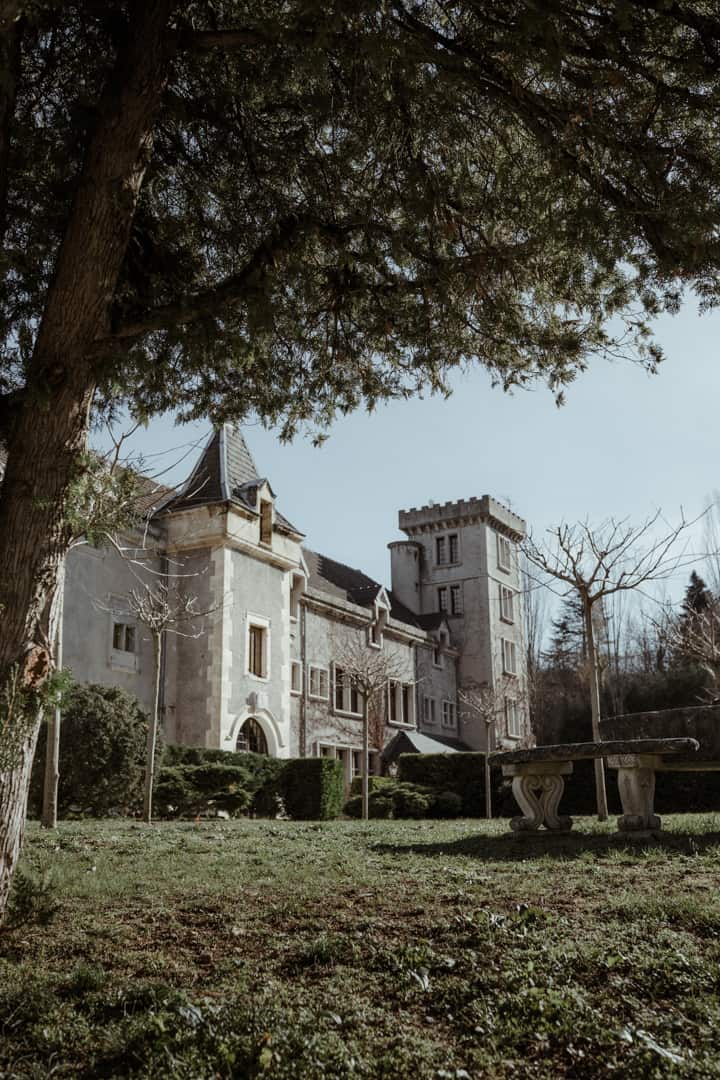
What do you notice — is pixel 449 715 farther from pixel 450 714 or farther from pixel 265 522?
pixel 265 522

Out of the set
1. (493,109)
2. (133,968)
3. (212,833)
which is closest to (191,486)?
(212,833)

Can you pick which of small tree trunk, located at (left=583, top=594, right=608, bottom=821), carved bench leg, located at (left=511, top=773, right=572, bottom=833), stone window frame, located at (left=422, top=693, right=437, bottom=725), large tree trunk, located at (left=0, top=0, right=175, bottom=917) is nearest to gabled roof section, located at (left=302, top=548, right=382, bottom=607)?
stone window frame, located at (left=422, top=693, right=437, bottom=725)

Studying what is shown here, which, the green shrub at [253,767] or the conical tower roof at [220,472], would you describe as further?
the conical tower roof at [220,472]

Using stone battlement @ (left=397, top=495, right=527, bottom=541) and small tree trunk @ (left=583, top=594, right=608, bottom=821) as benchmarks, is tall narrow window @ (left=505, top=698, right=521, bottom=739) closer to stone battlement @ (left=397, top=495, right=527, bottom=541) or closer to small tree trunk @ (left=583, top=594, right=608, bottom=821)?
stone battlement @ (left=397, top=495, right=527, bottom=541)

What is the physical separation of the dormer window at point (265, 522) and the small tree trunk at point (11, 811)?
20.8 m

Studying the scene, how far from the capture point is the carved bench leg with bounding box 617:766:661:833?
376 inches

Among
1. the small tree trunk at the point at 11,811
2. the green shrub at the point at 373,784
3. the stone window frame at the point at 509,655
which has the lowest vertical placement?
the green shrub at the point at 373,784

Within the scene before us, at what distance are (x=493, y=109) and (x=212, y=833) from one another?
9.38m

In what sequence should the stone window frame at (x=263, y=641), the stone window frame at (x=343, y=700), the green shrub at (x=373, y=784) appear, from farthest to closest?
A: 1. the stone window frame at (x=343, y=700)
2. the stone window frame at (x=263, y=641)
3. the green shrub at (x=373, y=784)

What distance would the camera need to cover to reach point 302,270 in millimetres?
6852

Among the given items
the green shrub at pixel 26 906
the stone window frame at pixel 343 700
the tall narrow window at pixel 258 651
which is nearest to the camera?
the green shrub at pixel 26 906

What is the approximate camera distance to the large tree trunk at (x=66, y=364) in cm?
504

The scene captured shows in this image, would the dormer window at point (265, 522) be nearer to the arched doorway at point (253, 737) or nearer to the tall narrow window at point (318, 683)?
the arched doorway at point (253, 737)

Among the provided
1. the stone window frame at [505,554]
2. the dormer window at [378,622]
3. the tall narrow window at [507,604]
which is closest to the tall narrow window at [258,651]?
the dormer window at [378,622]
